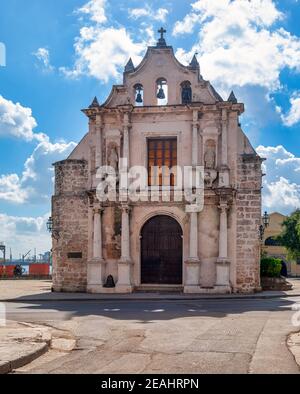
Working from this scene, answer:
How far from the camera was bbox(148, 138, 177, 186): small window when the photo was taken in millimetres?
25078

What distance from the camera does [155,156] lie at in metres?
25.4

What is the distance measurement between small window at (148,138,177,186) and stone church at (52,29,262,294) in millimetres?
47

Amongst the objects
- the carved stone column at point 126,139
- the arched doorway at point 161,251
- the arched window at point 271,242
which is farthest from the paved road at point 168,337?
the arched window at point 271,242

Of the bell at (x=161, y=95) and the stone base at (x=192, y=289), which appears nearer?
the stone base at (x=192, y=289)

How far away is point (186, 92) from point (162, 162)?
11.6 feet

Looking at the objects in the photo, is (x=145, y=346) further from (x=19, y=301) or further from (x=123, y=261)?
(x=123, y=261)

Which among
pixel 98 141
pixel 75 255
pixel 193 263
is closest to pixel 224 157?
pixel 193 263

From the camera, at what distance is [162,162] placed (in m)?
25.2

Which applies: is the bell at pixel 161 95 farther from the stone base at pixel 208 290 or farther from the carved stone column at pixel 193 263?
the stone base at pixel 208 290

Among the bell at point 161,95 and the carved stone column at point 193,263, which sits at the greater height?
the bell at point 161,95

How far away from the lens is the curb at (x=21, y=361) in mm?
7621

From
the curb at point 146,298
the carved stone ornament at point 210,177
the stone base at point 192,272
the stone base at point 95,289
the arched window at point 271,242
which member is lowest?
the curb at point 146,298

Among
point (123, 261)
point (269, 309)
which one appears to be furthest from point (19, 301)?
point (269, 309)

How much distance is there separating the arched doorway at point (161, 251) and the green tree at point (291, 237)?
1078 inches
